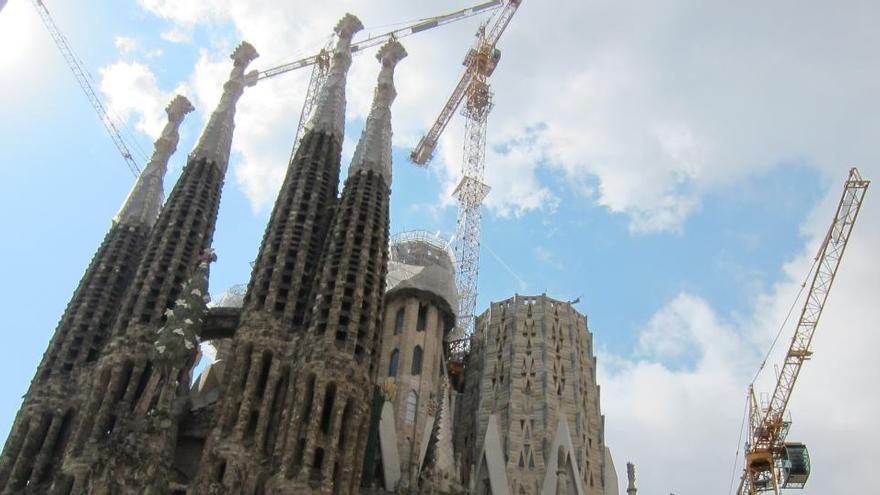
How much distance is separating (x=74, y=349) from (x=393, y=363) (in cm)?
1483

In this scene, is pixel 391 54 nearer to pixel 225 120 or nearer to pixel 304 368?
pixel 225 120

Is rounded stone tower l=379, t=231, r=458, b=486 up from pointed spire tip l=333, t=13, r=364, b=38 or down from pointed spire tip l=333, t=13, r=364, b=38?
down

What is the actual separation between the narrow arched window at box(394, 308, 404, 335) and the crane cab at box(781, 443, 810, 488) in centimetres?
3093

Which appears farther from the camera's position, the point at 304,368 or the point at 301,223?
the point at 301,223

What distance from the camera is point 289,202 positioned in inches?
1721

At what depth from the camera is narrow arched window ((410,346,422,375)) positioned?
42844mm

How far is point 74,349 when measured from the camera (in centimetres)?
3934

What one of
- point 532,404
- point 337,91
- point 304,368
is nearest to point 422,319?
point 532,404

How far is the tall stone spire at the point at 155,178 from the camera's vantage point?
4662cm

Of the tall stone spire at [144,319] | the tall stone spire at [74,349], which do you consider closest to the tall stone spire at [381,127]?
the tall stone spire at [144,319]

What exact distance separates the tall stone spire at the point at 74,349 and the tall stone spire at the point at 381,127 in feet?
39.4

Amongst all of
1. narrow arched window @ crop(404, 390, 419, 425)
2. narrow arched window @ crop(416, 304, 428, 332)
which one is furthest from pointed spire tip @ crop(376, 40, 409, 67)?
narrow arched window @ crop(404, 390, 419, 425)

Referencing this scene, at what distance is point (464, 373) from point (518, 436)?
29.1 ft

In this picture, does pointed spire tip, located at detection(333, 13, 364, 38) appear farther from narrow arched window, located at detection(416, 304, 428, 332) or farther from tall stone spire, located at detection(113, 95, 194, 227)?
narrow arched window, located at detection(416, 304, 428, 332)
